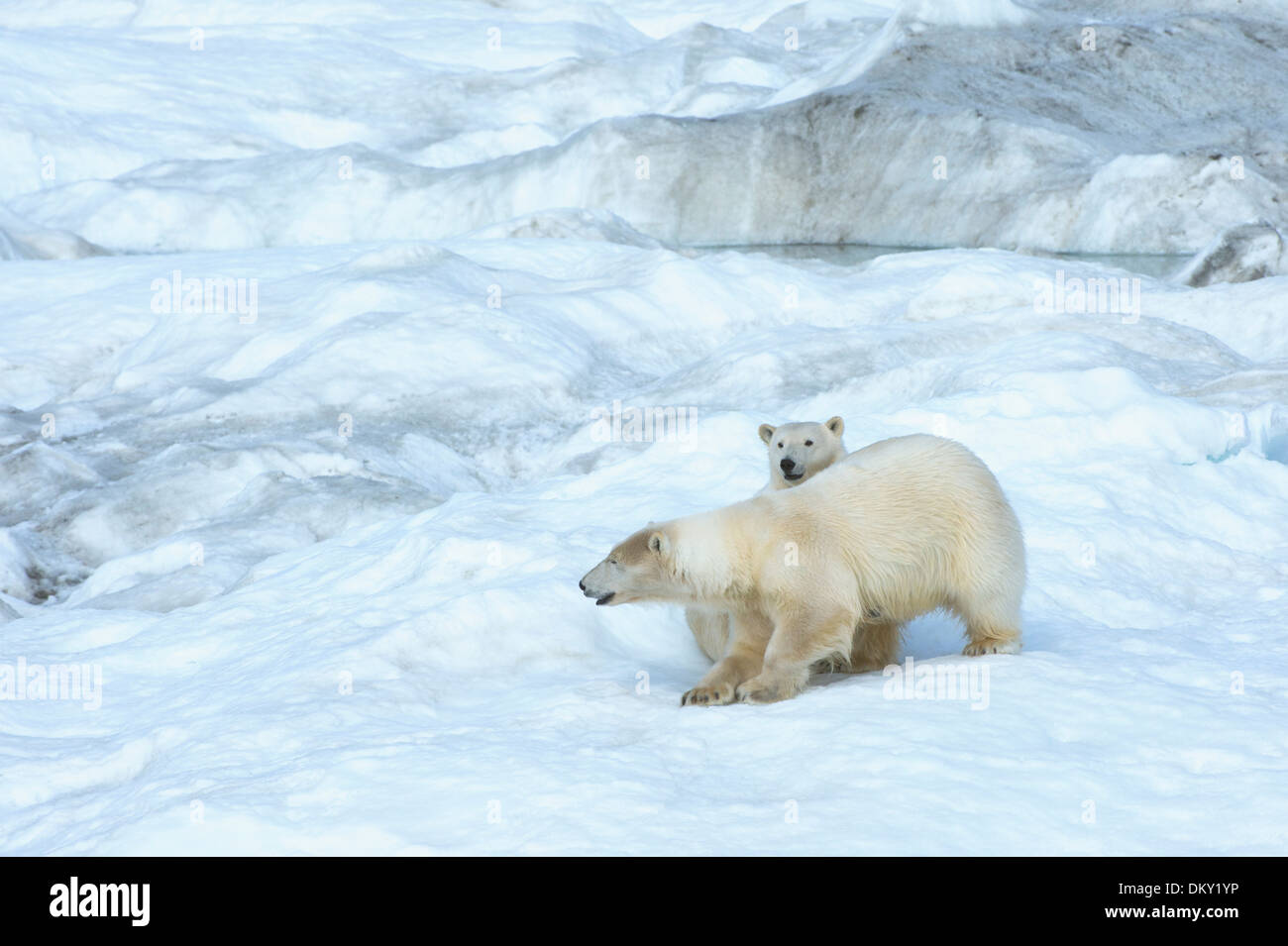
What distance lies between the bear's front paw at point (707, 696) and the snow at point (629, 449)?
3.3 inches

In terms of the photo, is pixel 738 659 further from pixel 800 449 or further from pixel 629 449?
pixel 629 449

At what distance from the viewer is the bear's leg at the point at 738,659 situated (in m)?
3.89

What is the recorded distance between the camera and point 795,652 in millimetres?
3889

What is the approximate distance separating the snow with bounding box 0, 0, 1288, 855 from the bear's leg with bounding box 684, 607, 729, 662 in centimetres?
9

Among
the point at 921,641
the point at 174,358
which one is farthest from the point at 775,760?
the point at 174,358

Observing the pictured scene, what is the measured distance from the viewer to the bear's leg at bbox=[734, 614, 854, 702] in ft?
12.6

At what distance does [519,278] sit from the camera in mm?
13125

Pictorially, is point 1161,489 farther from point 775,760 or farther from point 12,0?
point 12,0
